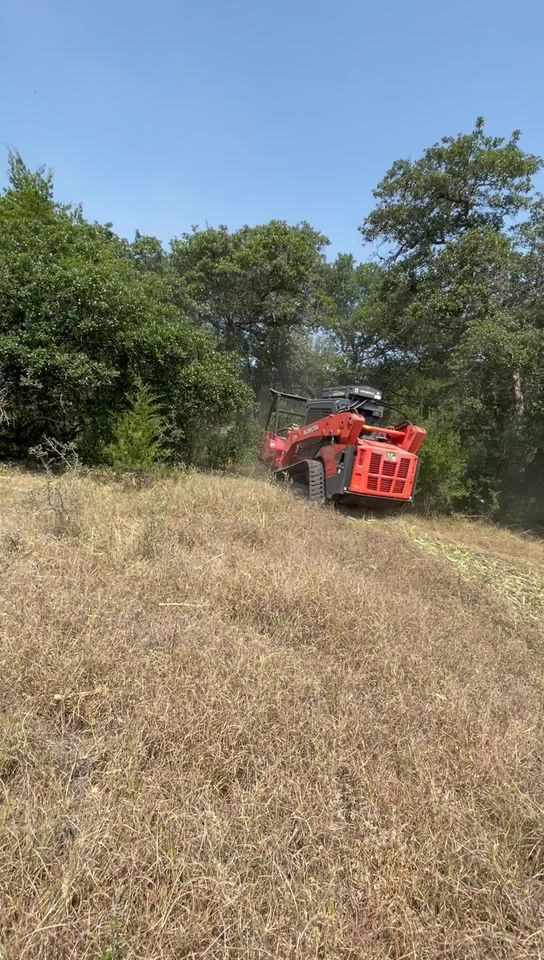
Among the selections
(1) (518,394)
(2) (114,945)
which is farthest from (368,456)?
(2) (114,945)

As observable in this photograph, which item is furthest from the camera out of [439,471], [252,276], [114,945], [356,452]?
[252,276]

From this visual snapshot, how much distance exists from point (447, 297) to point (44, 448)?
947cm

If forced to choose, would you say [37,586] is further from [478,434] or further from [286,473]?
[478,434]

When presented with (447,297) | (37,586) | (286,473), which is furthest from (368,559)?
(447,297)

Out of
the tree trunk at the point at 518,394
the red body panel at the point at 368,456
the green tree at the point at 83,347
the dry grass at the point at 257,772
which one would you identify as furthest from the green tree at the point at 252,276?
the dry grass at the point at 257,772

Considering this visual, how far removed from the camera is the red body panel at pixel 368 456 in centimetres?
669

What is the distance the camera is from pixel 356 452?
6680 mm

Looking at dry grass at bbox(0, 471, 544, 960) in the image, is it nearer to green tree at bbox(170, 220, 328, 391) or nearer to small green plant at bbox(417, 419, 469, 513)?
small green plant at bbox(417, 419, 469, 513)

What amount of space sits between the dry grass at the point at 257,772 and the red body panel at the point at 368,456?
342 centimetres

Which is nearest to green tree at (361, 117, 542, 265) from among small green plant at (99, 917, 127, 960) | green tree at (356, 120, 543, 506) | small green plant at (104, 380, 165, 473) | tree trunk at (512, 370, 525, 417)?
green tree at (356, 120, 543, 506)

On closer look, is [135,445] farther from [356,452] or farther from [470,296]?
[470,296]

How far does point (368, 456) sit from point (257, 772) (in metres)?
5.37

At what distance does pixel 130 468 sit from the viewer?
23.2ft

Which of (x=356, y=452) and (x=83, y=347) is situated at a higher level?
(x=83, y=347)
